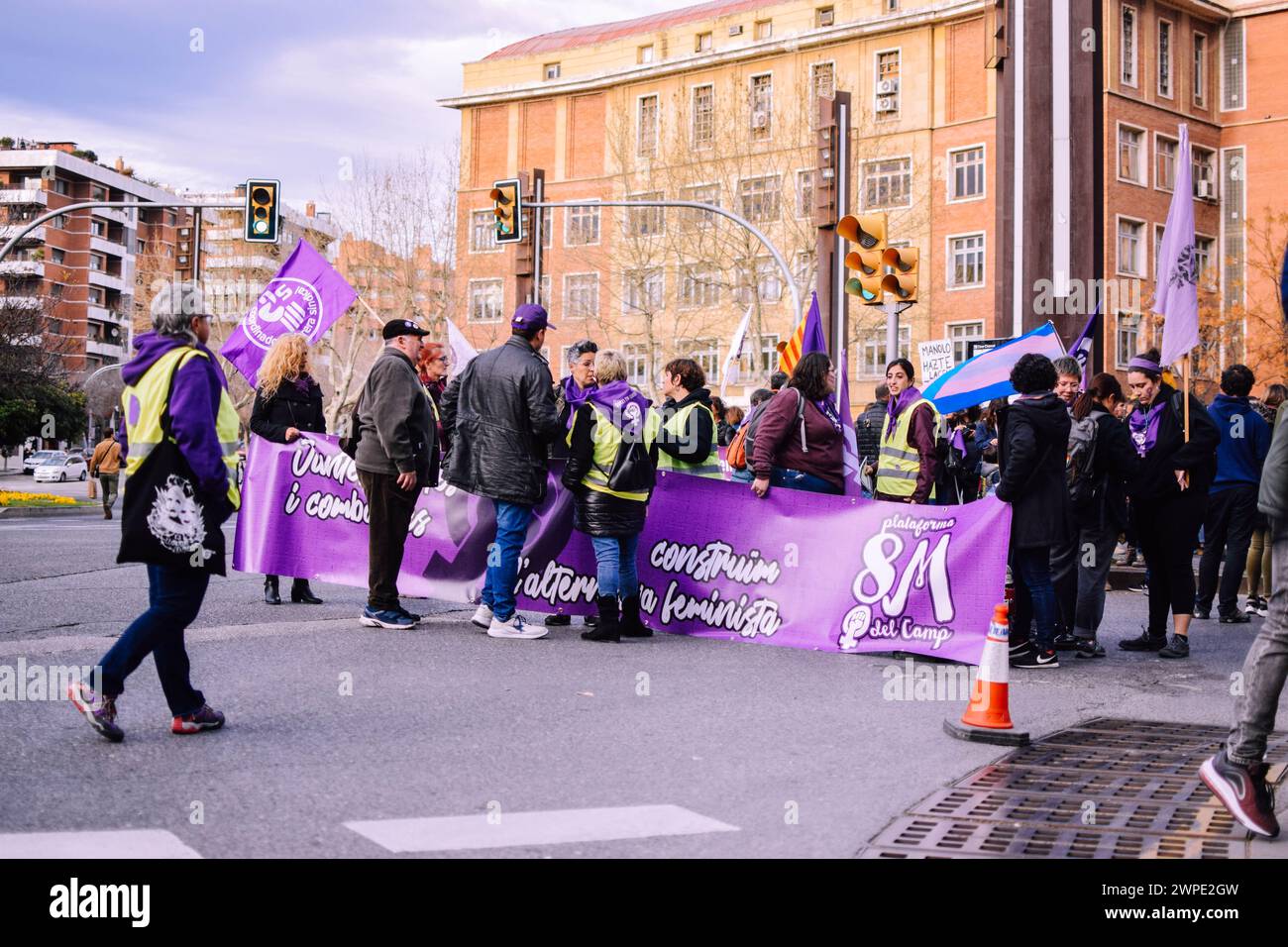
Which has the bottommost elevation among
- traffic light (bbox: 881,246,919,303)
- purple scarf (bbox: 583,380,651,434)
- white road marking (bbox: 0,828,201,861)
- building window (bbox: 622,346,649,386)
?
white road marking (bbox: 0,828,201,861)

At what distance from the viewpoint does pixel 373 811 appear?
4.65m

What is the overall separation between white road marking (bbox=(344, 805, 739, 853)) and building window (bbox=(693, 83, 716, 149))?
145 feet

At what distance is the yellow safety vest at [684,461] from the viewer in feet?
31.2

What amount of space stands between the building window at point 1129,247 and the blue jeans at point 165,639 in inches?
1815

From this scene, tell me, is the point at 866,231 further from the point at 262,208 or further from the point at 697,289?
the point at 697,289

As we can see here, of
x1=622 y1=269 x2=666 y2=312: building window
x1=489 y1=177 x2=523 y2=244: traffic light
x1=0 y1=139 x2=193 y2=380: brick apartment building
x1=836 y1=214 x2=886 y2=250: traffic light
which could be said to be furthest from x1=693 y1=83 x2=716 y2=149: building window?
x1=0 y1=139 x2=193 y2=380: brick apartment building

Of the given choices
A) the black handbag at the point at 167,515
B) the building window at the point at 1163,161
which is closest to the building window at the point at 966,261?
the building window at the point at 1163,161

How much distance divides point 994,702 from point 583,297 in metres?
48.2

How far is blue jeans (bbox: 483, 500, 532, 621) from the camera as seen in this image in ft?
29.4

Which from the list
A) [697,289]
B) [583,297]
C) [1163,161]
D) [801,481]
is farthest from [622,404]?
[1163,161]

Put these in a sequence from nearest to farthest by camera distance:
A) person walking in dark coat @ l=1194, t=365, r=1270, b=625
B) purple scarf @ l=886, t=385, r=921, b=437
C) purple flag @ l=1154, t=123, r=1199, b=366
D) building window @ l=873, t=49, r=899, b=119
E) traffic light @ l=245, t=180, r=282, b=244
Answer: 1. purple scarf @ l=886, t=385, r=921, b=437
2. purple flag @ l=1154, t=123, r=1199, b=366
3. person walking in dark coat @ l=1194, t=365, r=1270, b=625
4. traffic light @ l=245, t=180, r=282, b=244
5. building window @ l=873, t=49, r=899, b=119

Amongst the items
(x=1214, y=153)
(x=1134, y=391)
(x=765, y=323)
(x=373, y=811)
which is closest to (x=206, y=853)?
(x=373, y=811)

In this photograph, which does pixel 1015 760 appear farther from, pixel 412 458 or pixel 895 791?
pixel 412 458

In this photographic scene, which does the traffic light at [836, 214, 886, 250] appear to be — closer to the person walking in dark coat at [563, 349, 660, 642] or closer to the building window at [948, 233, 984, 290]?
the person walking in dark coat at [563, 349, 660, 642]
